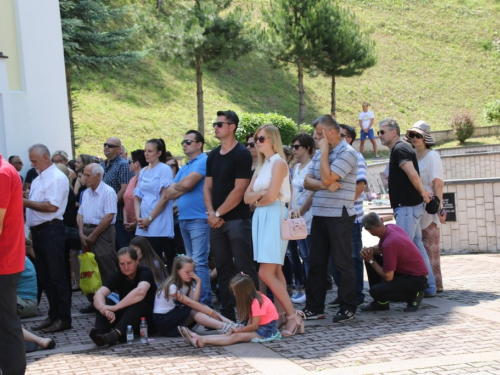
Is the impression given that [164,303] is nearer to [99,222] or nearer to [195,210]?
[195,210]

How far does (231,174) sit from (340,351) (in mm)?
2201

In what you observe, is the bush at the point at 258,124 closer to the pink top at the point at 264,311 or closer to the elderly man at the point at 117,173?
the elderly man at the point at 117,173

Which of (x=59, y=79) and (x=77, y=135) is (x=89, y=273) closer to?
(x=59, y=79)

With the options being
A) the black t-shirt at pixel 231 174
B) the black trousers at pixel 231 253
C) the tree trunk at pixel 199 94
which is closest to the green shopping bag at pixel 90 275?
the black trousers at pixel 231 253

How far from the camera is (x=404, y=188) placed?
8461 millimetres

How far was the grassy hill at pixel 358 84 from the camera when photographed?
30.5 meters

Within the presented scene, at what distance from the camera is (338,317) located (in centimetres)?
736

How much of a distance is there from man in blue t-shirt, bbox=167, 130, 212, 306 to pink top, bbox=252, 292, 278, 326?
55.1 inches

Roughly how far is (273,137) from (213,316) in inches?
74.3

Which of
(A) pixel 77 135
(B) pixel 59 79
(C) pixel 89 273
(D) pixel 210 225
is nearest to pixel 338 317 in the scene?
(D) pixel 210 225

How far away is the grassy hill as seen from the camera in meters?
30.5

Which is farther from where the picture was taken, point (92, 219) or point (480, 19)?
point (480, 19)

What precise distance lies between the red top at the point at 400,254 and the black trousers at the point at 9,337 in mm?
4088

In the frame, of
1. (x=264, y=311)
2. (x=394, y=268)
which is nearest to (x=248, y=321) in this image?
(x=264, y=311)
